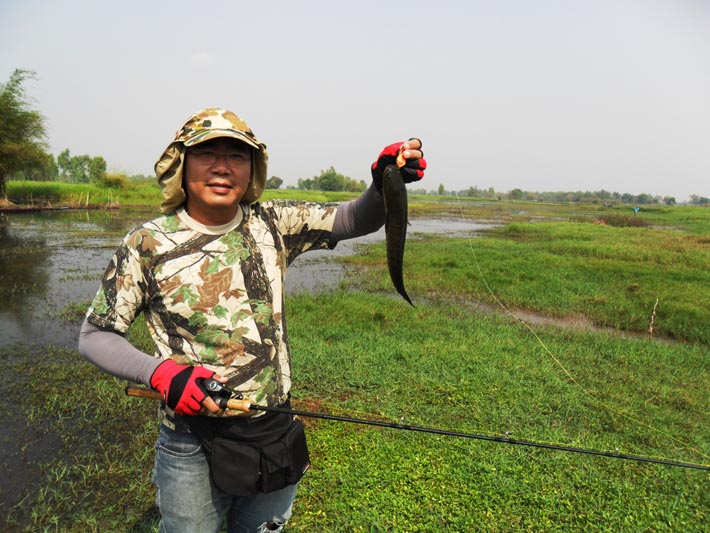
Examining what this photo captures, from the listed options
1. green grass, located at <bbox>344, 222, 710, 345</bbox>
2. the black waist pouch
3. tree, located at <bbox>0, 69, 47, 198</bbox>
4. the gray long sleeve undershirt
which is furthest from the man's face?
tree, located at <bbox>0, 69, 47, 198</bbox>

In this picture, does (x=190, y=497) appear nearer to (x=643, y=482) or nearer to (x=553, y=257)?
(x=643, y=482)

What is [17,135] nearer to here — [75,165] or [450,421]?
[450,421]

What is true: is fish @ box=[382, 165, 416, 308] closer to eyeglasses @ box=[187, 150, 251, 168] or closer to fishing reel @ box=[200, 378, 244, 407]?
eyeglasses @ box=[187, 150, 251, 168]

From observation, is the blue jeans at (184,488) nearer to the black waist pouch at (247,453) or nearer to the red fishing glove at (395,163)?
the black waist pouch at (247,453)

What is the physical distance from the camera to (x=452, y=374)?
17.9ft

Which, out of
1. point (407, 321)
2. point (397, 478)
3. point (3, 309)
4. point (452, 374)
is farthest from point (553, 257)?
point (3, 309)

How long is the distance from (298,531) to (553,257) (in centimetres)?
1429

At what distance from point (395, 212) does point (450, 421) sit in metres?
3.12

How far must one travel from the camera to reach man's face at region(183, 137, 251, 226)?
1.64 meters

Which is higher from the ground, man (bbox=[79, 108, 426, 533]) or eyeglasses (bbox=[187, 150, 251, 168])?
eyeglasses (bbox=[187, 150, 251, 168])

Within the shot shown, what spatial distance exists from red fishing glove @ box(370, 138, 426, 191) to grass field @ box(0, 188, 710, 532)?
2589mm

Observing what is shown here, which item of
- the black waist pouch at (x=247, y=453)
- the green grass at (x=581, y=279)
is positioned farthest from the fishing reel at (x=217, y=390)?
the green grass at (x=581, y=279)

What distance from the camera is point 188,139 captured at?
1.61m

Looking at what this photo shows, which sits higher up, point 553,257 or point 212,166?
point 212,166
